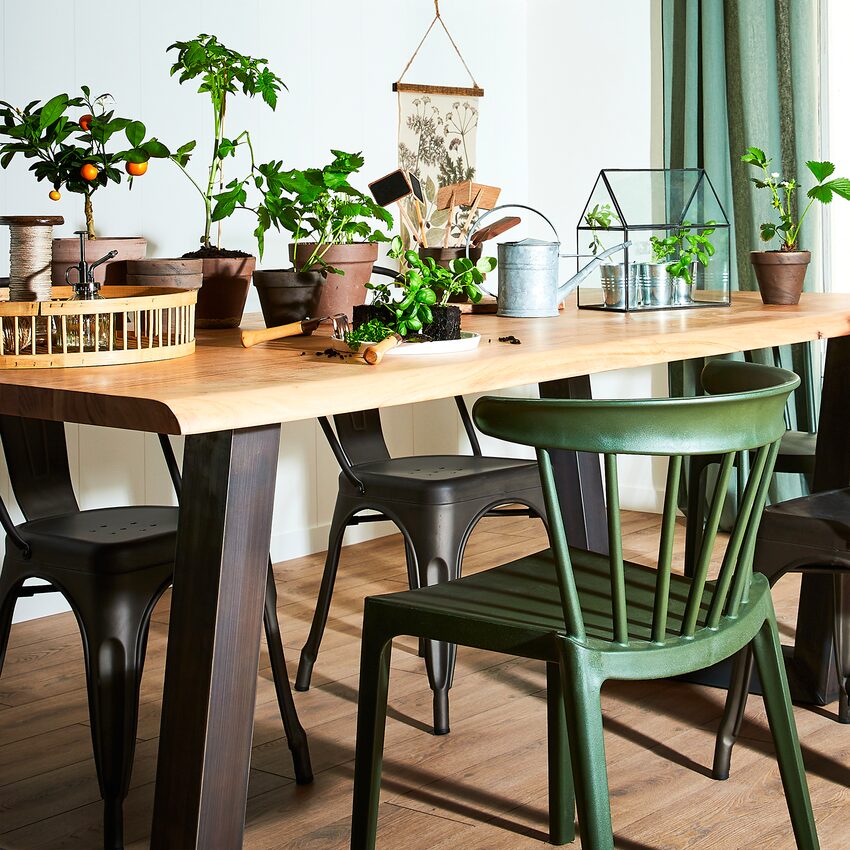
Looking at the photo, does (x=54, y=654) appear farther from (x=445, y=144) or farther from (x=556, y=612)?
(x=445, y=144)

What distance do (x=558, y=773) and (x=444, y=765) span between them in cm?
43

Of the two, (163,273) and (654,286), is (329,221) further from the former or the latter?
(654,286)

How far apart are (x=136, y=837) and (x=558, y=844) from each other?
70cm

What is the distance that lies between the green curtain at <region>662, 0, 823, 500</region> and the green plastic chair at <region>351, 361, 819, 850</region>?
244 centimetres

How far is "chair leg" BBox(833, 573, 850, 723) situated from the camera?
245 cm

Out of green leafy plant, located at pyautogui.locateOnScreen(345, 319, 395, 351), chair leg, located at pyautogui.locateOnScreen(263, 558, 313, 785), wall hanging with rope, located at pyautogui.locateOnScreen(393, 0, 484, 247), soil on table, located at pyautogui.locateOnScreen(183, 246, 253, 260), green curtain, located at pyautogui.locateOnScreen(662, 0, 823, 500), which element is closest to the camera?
green leafy plant, located at pyautogui.locateOnScreen(345, 319, 395, 351)

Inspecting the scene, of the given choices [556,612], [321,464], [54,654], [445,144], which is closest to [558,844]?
[556,612]

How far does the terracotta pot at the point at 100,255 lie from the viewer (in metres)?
2.07

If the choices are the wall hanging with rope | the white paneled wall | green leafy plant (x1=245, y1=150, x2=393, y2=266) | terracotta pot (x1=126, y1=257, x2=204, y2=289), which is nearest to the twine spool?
terracotta pot (x1=126, y1=257, x2=204, y2=289)

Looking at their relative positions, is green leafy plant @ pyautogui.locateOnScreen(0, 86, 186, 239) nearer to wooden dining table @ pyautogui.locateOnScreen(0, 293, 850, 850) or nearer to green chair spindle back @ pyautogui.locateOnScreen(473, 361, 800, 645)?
wooden dining table @ pyautogui.locateOnScreen(0, 293, 850, 850)

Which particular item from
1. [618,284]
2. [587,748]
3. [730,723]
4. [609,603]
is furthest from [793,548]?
[587,748]

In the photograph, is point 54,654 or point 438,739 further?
point 54,654

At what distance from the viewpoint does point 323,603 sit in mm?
2680

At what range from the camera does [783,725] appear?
162cm
